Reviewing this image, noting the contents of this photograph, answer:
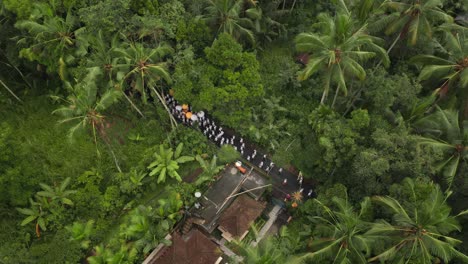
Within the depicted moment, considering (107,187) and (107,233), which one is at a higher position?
(107,187)

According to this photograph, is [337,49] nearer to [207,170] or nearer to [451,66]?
[451,66]

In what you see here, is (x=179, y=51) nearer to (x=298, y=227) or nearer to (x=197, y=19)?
(x=197, y=19)

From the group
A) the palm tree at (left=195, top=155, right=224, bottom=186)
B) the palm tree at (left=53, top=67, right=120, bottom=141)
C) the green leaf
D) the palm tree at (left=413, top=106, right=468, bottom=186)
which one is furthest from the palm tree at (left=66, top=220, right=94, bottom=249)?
the palm tree at (left=413, top=106, right=468, bottom=186)

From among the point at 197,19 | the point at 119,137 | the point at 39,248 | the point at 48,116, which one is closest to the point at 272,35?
the point at 197,19

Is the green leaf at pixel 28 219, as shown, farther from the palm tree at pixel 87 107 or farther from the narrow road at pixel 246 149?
the narrow road at pixel 246 149

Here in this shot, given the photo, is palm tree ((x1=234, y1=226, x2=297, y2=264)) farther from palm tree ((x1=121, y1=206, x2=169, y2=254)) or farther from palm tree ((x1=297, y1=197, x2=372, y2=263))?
palm tree ((x1=121, y1=206, x2=169, y2=254))

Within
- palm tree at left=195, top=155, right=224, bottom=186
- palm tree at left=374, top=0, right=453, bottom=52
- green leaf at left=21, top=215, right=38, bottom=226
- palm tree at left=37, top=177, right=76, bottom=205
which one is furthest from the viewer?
palm tree at left=195, top=155, right=224, bottom=186

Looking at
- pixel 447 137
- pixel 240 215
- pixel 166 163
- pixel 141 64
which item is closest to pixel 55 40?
pixel 141 64

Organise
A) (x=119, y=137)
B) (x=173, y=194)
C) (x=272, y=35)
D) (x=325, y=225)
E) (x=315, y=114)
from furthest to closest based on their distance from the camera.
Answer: (x=272, y=35), (x=119, y=137), (x=315, y=114), (x=173, y=194), (x=325, y=225)
